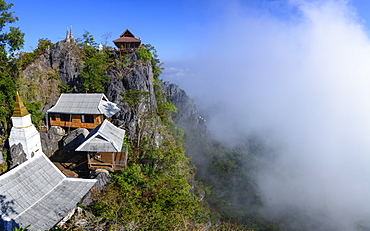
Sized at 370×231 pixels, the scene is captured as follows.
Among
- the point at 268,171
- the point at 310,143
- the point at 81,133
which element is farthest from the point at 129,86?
the point at 310,143

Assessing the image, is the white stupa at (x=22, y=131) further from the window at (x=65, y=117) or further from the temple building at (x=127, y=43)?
the temple building at (x=127, y=43)

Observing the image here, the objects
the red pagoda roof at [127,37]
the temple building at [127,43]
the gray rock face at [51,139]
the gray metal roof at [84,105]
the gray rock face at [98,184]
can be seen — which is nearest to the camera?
the gray rock face at [98,184]

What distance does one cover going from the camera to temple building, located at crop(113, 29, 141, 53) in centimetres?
3394

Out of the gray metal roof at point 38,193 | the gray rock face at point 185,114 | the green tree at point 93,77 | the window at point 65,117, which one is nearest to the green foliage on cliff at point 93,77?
the green tree at point 93,77

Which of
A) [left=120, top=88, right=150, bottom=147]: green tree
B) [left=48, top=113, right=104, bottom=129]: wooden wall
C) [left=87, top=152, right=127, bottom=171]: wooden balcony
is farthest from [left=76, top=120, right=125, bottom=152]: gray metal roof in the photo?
[left=48, top=113, right=104, bottom=129]: wooden wall

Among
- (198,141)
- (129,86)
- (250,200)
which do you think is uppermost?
(129,86)

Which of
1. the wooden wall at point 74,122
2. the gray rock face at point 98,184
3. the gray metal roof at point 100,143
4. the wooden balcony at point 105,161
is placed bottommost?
the gray rock face at point 98,184

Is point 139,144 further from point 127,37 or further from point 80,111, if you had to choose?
point 127,37

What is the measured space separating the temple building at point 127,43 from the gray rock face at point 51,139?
16566mm

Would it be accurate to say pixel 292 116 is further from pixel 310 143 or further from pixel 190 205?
pixel 190 205

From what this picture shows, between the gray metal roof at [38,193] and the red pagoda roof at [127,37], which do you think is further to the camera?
the red pagoda roof at [127,37]

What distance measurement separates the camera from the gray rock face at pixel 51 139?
21286mm

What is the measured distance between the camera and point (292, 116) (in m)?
149

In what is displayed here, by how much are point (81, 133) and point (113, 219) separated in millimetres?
13749
